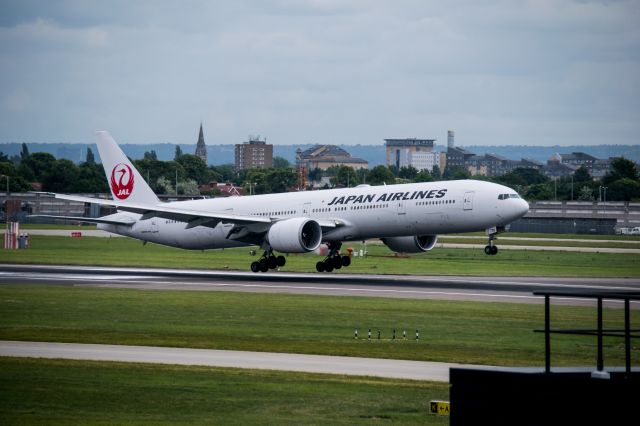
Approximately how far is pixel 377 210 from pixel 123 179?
2126 cm

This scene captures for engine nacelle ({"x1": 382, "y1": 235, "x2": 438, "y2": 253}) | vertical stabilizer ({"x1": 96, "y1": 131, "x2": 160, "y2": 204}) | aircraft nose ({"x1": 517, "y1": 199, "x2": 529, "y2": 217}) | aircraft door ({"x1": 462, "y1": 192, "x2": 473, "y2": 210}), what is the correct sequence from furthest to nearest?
vertical stabilizer ({"x1": 96, "y1": 131, "x2": 160, "y2": 204}) → engine nacelle ({"x1": 382, "y1": 235, "x2": 438, "y2": 253}) → aircraft door ({"x1": 462, "y1": 192, "x2": 473, "y2": 210}) → aircraft nose ({"x1": 517, "y1": 199, "x2": 529, "y2": 217})

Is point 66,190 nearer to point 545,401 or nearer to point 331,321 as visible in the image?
point 331,321

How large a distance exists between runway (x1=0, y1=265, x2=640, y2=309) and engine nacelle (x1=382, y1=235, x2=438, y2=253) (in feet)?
6.41

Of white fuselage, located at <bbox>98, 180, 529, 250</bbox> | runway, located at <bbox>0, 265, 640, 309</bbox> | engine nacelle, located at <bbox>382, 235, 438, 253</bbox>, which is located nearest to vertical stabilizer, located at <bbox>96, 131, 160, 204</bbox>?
white fuselage, located at <bbox>98, 180, 529, 250</bbox>

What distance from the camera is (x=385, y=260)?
266 feet

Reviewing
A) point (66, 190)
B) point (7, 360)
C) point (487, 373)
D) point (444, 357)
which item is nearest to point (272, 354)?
point (444, 357)

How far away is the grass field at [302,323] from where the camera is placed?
3453cm

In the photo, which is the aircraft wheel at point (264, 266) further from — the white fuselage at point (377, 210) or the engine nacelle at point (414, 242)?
the engine nacelle at point (414, 242)

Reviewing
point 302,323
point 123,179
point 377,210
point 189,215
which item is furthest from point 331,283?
point 123,179

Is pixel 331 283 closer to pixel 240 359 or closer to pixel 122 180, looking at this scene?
pixel 122 180

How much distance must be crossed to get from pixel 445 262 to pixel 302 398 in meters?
53.6

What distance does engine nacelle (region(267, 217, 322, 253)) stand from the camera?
6134 centimetres

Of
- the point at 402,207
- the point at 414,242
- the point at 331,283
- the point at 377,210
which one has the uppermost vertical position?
the point at 402,207

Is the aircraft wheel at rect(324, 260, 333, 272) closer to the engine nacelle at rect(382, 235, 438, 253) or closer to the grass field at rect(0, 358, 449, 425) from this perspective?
the engine nacelle at rect(382, 235, 438, 253)
